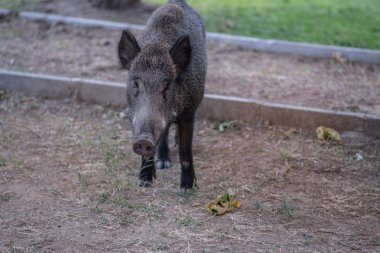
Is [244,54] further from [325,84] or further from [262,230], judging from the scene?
[262,230]

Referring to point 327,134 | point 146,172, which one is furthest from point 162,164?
point 327,134

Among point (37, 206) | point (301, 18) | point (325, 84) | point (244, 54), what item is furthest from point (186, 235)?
point (301, 18)

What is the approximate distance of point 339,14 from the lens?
10.5 m

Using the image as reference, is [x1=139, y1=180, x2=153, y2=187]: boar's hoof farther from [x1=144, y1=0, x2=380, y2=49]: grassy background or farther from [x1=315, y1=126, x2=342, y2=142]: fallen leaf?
[x1=144, y1=0, x2=380, y2=49]: grassy background

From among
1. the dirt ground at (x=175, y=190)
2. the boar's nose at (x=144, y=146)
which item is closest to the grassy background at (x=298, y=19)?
the dirt ground at (x=175, y=190)

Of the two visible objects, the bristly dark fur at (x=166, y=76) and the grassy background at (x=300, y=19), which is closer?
the bristly dark fur at (x=166, y=76)

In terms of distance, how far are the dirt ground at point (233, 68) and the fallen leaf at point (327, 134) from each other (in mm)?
511

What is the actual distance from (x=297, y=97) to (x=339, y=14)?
3795 mm

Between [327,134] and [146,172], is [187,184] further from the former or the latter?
[327,134]

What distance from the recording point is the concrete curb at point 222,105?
6586 mm

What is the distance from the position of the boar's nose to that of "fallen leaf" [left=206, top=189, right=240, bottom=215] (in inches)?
27.5

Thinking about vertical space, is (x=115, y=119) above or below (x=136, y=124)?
below

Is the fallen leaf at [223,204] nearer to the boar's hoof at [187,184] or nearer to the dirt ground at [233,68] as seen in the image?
the boar's hoof at [187,184]

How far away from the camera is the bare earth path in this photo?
23.8ft
